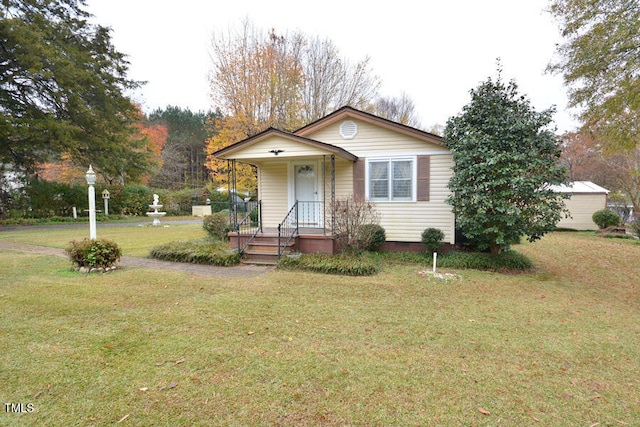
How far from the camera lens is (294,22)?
18.7 metres

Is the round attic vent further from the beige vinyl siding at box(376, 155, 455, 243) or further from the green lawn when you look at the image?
the green lawn

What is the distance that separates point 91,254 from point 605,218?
2048cm

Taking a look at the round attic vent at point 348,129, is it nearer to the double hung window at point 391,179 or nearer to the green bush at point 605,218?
the double hung window at point 391,179

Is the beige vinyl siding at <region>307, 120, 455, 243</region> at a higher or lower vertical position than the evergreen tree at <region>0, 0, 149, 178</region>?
lower

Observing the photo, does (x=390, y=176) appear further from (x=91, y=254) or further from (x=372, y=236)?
(x=91, y=254)

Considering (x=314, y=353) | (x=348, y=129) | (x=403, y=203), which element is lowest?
(x=314, y=353)

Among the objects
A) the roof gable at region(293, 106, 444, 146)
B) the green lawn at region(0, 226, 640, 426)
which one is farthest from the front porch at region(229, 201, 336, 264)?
the roof gable at region(293, 106, 444, 146)

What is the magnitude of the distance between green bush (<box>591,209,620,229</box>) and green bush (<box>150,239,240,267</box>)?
17337 millimetres

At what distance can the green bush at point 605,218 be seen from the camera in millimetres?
14820

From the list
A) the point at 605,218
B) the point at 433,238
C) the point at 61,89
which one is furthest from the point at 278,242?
the point at 605,218

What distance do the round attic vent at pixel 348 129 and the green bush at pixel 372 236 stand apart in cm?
289

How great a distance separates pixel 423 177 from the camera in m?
8.93

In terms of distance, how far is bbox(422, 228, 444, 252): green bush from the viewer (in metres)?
8.53

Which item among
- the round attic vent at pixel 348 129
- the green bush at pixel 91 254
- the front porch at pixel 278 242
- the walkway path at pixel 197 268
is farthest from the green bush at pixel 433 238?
the green bush at pixel 91 254
